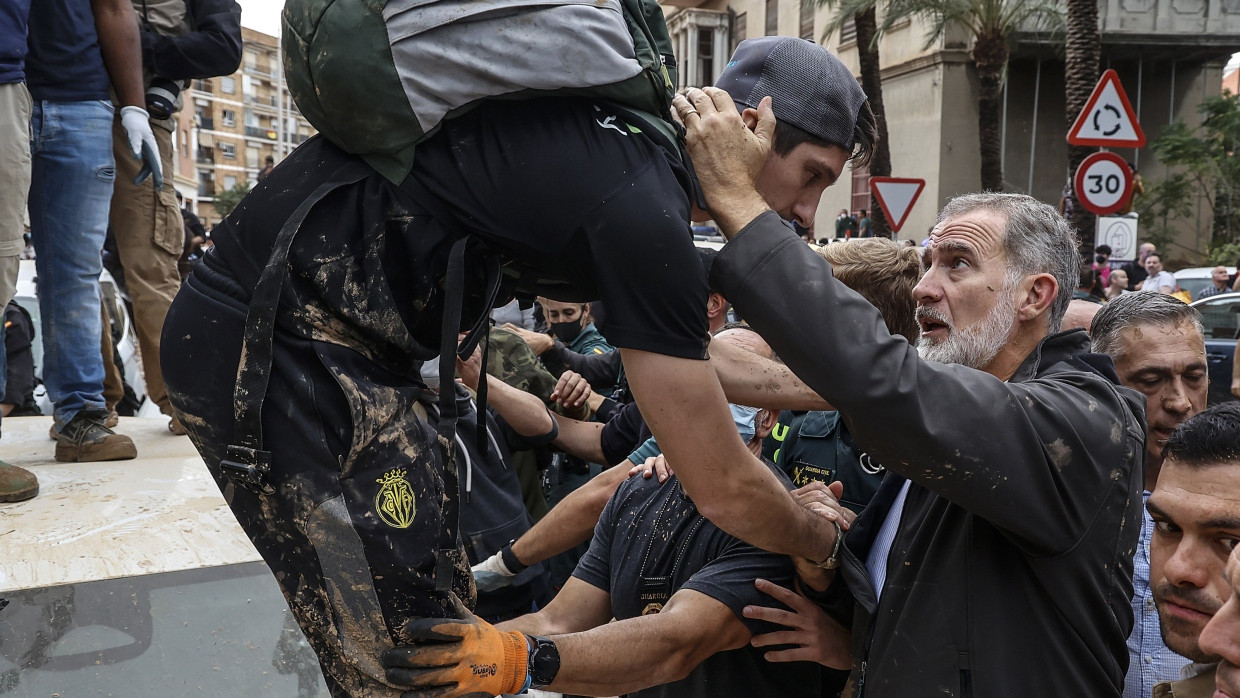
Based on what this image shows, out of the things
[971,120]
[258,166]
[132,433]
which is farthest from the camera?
[258,166]

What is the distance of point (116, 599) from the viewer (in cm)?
314

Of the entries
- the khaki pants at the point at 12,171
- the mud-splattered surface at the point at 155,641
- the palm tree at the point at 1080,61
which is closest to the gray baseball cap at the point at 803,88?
the mud-splattered surface at the point at 155,641

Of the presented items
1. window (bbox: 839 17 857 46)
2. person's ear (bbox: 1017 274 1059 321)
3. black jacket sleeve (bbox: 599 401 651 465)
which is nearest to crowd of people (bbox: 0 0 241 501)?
black jacket sleeve (bbox: 599 401 651 465)

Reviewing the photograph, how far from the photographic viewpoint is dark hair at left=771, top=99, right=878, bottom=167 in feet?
7.14

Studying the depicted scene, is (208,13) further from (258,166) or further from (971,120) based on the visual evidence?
(258,166)

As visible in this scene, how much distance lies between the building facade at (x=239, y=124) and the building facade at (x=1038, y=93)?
71759 mm

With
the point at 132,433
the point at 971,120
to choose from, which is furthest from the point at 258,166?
the point at 132,433

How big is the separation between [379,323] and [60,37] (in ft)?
9.84

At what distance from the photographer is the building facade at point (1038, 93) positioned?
2517 cm

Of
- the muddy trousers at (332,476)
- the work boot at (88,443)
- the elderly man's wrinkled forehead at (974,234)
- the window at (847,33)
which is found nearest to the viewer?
the muddy trousers at (332,476)

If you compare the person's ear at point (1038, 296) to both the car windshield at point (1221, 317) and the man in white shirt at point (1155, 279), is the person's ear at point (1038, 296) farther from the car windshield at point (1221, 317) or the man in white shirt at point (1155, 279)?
the man in white shirt at point (1155, 279)

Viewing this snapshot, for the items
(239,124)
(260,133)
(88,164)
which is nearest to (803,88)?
(88,164)

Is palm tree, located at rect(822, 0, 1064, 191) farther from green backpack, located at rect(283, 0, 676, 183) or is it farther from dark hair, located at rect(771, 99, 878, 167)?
green backpack, located at rect(283, 0, 676, 183)

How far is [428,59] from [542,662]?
1223mm
